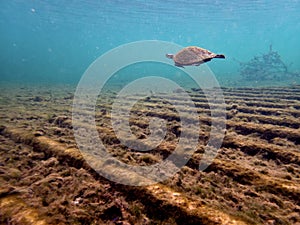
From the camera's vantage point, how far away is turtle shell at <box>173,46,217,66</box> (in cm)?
500

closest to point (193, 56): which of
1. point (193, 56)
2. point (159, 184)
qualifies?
point (193, 56)

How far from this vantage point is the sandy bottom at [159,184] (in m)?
2.19

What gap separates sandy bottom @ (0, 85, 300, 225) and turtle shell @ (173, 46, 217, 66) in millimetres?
1702

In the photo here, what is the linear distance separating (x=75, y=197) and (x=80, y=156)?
3.31 ft

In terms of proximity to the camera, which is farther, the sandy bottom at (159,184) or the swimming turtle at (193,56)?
the swimming turtle at (193,56)

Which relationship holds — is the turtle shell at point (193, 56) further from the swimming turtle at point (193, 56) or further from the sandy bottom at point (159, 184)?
the sandy bottom at point (159, 184)

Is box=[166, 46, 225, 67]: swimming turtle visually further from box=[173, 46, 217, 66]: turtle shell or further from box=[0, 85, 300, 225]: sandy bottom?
box=[0, 85, 300, 225]: sandy bottom

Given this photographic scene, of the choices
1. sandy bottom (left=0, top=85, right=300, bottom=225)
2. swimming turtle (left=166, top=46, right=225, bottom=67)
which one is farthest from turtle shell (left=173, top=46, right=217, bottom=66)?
sandy bottom (left=0, top=85, right=300, bottom=225)

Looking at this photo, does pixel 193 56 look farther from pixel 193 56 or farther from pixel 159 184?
pixel 159 184

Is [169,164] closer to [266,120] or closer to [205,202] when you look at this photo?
[205,202]

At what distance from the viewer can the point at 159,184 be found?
2674 mm

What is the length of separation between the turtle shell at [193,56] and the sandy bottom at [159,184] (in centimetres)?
170

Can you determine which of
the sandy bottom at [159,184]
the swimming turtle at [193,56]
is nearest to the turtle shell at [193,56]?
the swimming turtle at [193,56]

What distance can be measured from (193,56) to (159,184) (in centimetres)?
369
